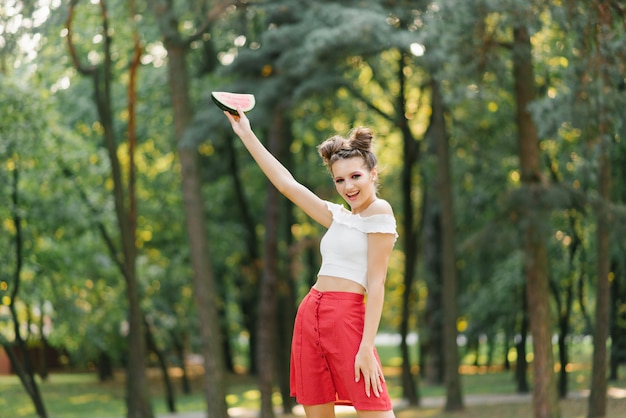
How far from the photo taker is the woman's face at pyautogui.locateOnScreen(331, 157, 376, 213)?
415cm

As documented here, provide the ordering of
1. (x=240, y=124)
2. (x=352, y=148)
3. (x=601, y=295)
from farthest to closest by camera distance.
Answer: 1. (x=601, y=295)
2. (x=240, y=124)
3. (x=352, y=148)

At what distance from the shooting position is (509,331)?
81.3 feet

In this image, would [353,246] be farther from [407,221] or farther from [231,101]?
[407,221]

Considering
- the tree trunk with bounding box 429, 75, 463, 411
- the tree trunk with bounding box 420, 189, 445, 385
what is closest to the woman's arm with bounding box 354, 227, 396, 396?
the tree trunk with bounding box 429, 75, 463, 411

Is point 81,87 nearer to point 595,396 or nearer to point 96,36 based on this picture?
point 96,36

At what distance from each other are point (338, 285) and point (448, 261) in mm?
14718

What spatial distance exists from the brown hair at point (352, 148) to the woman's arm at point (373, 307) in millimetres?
Result: 361

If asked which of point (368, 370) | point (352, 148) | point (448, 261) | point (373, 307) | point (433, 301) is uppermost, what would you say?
point (352, 148)

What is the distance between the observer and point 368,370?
3982 millimetres

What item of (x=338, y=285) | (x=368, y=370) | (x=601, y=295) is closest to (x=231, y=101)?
(x=338, y=285)

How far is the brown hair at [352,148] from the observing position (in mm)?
4180

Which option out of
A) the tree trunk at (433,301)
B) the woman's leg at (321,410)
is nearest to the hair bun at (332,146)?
the woman's leg at (321,410)

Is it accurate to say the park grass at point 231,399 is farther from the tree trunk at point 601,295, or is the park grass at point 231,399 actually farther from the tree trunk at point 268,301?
the tree trunk at point 268,301

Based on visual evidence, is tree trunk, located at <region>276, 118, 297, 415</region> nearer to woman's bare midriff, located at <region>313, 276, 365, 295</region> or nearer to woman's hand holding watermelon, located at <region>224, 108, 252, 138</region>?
woman's hand holding watermelon, located at <region>224, 108, 252, 138</region>
